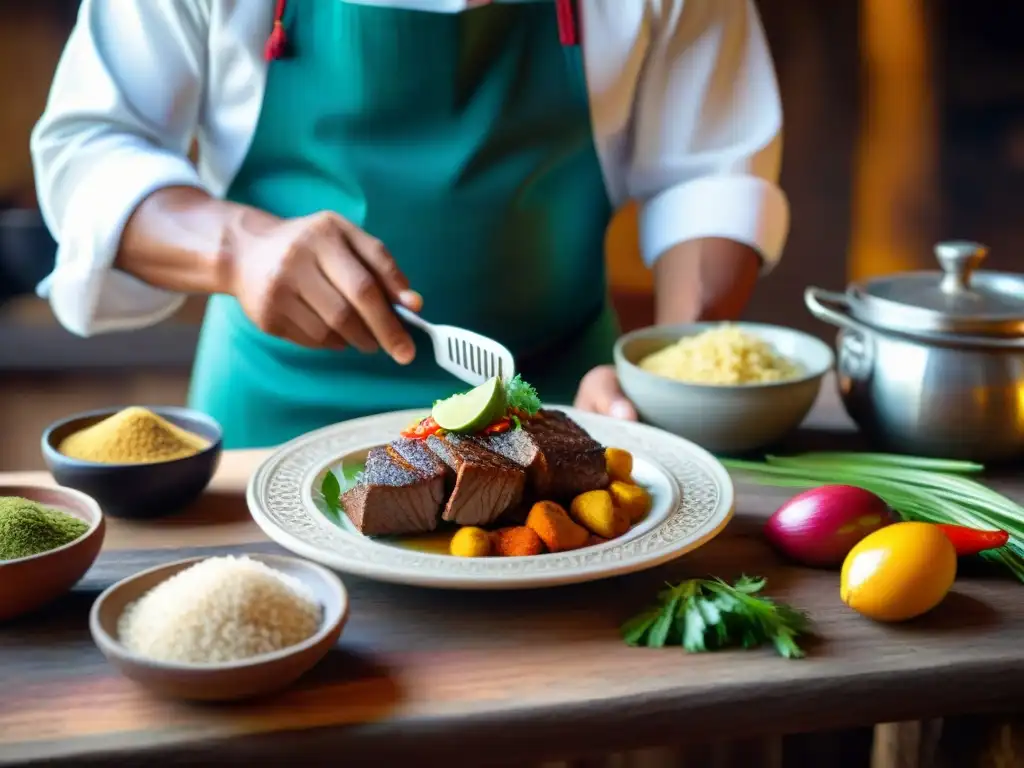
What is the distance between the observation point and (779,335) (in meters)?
1.71

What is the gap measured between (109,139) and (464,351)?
76cm

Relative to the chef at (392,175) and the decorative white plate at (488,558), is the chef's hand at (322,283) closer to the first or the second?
the chef at (392,175)

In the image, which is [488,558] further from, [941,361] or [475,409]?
[941,361]

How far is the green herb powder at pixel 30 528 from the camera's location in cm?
103

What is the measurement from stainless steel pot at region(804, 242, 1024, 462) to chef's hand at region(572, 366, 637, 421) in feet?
1.04

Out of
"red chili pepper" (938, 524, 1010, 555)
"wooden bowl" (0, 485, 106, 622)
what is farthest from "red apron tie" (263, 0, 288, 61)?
"red chili pepper" (938, 524, 1010, 555)

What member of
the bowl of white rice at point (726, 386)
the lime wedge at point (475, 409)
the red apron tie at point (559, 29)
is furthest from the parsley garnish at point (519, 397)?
the red apron tie at point (559, 29)

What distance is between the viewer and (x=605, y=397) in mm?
1654

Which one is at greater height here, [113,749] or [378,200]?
[378,200]

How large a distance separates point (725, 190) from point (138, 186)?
3.41 ft

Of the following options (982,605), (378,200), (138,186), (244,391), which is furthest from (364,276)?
(982,605)

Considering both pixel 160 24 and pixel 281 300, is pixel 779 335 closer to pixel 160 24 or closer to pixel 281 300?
pixel 281 300

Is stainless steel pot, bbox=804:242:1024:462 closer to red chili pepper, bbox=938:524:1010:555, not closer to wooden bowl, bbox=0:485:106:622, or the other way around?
red chili pepper, bbox=938:524:1010:555

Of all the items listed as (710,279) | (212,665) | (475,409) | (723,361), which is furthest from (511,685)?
(710,279)
